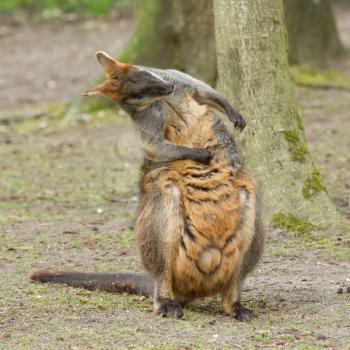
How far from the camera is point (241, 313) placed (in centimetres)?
557

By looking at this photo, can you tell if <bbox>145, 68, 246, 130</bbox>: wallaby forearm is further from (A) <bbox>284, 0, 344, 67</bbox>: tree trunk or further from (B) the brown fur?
(A) <bbox>284, 0, 344, 67</bbox>: tree trunk

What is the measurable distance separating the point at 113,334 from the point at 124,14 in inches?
715

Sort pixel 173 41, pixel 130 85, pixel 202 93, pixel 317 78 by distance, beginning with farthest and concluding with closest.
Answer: pixel 317 78
pixel 173 41
pixel 202 93
pixel 130 85

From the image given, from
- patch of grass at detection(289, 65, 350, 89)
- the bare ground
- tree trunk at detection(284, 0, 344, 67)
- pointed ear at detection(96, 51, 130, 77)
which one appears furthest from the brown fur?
tree trunk at detection(284, 0, 344, 67)

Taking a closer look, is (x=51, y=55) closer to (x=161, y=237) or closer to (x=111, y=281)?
(x=111, y=281)

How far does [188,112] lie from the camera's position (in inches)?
231

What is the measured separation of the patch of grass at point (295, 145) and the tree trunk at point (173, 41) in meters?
5.56

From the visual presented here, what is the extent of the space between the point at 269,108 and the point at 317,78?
7061mm

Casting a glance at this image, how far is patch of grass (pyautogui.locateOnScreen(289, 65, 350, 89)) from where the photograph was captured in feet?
45.6

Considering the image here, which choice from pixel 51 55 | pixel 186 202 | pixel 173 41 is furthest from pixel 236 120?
pixel 51 55

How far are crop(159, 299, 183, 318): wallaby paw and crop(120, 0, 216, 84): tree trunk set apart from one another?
757 centimetres

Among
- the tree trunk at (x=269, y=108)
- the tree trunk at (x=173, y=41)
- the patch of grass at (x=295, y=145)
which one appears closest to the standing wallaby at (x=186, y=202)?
the tree trunk at (x=269, y=108)

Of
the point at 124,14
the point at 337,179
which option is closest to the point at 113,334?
the point at 337,179

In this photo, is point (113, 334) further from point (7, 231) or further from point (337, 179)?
point (337, 179)
